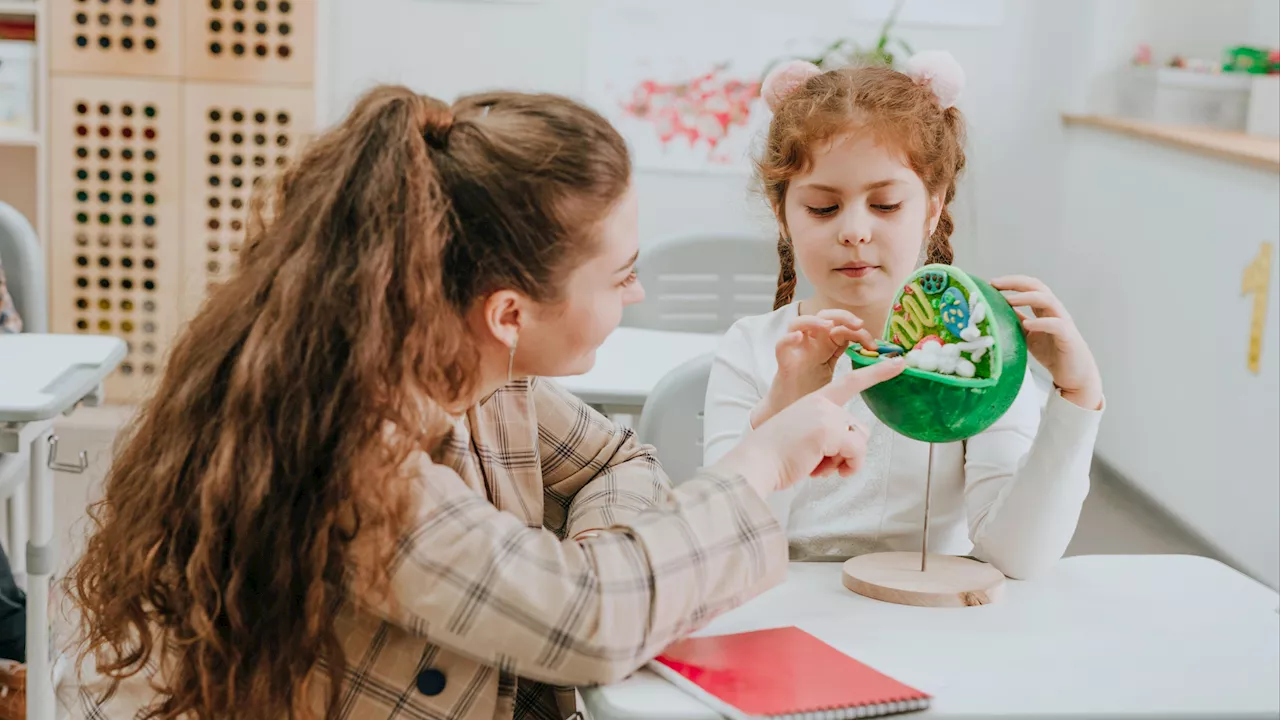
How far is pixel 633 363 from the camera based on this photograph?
7.86 feet

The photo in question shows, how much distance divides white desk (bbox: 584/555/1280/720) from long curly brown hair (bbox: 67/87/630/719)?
22 cm

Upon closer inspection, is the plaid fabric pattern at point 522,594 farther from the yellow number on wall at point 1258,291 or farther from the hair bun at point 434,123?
the yellow number on wall at point 1258,291

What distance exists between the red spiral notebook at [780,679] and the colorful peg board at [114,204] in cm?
296

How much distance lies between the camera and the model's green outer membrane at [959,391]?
1173 millimetres

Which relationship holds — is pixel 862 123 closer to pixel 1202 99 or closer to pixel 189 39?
pixel 1202 99

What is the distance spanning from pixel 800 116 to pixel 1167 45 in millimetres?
2866

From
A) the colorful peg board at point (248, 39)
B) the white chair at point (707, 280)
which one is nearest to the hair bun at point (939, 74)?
the white chair at point (707, 280)

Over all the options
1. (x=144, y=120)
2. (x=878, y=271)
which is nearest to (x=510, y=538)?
(x=878, y=271)

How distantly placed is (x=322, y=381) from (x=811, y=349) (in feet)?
1.62

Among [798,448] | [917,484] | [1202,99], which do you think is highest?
[1202,99]

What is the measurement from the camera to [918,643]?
111 cm

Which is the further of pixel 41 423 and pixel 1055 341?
pixel 41 423

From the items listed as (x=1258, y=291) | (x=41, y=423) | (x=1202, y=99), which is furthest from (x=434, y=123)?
(x=1202, y=99)

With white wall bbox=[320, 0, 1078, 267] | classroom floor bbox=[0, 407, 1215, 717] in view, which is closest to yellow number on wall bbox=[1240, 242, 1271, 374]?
classroom floor bbox=[0, 407, 1215, 717]
